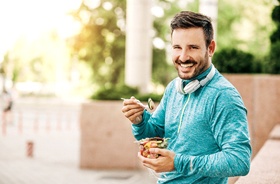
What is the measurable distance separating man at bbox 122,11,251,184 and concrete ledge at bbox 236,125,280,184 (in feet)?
4.04

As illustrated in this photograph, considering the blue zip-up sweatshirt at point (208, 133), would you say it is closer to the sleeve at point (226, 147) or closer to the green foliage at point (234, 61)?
the sleeve at point (226, 147)

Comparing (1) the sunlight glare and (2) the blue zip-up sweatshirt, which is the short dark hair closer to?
(2) the blue zip-up sweatshirt

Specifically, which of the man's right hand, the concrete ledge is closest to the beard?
the man's right hand

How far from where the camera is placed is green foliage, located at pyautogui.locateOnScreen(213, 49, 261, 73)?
31.8 ft

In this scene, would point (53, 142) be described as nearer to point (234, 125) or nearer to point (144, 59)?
point (144, 59)

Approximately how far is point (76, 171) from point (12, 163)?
1.92 meters

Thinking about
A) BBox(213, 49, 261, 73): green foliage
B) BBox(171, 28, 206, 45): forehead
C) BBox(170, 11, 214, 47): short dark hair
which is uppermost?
BBox(170, 11, 214, 47): short dark hair

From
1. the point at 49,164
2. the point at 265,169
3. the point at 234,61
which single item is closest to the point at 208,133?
the point at 265,169

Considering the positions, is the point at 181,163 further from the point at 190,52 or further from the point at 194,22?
the point at 194,22

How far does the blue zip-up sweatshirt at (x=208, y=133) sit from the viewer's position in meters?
2.38

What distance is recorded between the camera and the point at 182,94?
2.82m

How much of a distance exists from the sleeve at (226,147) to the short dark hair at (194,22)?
0.34 metres

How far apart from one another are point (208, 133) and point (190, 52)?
1.38 ft

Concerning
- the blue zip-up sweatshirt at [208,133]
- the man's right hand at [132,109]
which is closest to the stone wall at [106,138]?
the man's right hand at [132,109]
